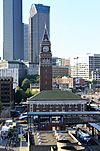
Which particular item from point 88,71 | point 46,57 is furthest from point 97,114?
point 88,71

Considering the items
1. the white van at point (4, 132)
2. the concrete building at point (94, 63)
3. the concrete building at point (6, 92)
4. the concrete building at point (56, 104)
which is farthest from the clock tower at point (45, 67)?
the concrete building at point (94, 63)

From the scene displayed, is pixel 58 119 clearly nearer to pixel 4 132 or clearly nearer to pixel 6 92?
pixel 4 132

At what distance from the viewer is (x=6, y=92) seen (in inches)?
3440

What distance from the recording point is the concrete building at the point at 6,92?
86.8 m

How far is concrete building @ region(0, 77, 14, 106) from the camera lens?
86.8 m

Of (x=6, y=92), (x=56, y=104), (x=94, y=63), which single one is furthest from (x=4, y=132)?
(x=94, y=63)

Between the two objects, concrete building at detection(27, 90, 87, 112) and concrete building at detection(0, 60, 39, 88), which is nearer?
concrete building at detection(27, 90, 87, 112)

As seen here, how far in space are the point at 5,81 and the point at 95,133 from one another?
40.7 metres

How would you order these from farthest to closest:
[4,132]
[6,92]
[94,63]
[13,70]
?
[94,63], [13,70], [6,92], [4,132]

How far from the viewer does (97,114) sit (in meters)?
62.0

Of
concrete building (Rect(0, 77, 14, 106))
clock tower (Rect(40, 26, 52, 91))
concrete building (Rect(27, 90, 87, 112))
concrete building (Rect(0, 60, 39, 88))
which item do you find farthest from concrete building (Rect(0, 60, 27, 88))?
concrete building (Rect(27, 90, 87, 112))

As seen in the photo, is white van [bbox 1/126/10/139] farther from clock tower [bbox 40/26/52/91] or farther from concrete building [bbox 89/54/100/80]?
concrete building [bbox 89/54/100/80]

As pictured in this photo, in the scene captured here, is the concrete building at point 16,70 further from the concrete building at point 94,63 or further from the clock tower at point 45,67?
the clock tower at point 45,67

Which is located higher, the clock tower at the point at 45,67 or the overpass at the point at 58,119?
the clock tower at the point at 45,67
